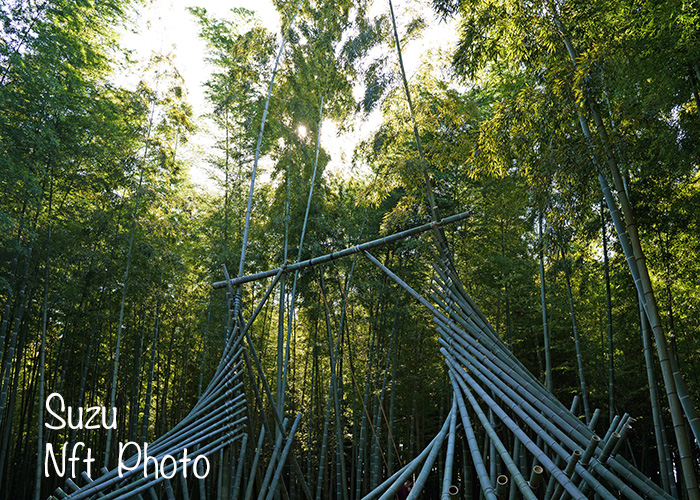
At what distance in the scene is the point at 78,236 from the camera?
5.91 metres

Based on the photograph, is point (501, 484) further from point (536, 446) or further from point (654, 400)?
point (654, 400)

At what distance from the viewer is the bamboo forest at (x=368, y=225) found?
2.61m

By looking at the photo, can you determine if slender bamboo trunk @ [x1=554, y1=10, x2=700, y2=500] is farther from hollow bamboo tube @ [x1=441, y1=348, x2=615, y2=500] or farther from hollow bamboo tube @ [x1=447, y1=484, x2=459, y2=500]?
hollow bamboo tube @ [x1=447, y1=484, x2=459, y2=500]

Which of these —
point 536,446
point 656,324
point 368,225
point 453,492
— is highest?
point 368,225

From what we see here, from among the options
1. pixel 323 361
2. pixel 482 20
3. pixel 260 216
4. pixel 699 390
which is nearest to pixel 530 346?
pixel 699 390

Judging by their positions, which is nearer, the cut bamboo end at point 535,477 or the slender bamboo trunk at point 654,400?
the cut bamboo end at point 535,477

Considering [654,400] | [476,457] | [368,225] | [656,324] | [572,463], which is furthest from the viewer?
[368,225]

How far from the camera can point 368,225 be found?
692 centimetres

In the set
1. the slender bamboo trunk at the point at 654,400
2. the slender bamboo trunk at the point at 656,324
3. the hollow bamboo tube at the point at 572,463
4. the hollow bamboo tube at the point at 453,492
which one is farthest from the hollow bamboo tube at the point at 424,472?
the slender bamboo trunk at the point at 654,400

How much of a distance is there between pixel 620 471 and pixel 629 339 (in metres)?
6.78

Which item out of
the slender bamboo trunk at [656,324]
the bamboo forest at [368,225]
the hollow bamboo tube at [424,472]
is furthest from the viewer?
the bamboo forest at [368,225]

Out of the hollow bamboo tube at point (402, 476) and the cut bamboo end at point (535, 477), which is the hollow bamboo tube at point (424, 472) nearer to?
the hollow bamboo tube at point (402, 476)

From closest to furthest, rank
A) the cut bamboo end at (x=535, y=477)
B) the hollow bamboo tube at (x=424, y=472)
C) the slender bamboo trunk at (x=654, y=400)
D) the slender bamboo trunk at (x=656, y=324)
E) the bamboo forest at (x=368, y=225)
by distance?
the cut bamboo end at (x=535, y=477), the hollow bamboo tube at (x=424, y=472), the slender bamboo trunk at (x=656, y=324), the bamboo forest at (x=368, y=225), the slender bamboo trunk at (x=654, y=400)

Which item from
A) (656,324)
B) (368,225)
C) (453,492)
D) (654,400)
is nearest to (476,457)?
(453,492)
